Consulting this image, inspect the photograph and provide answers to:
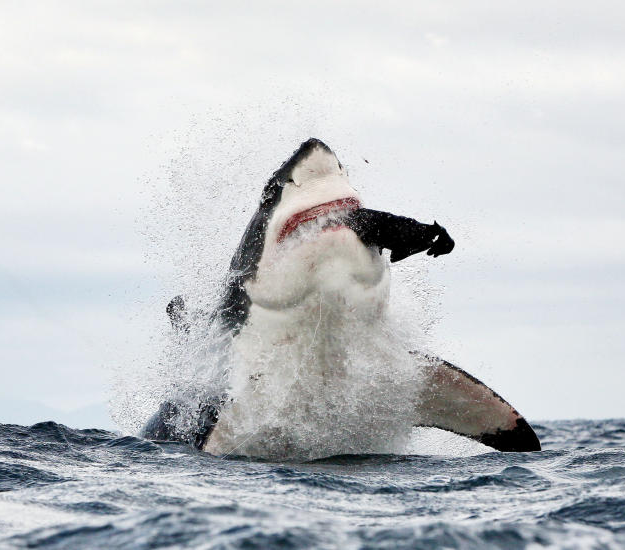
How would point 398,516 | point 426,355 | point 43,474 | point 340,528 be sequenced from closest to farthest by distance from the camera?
1. point 340,528
2. point 398,516
3. point 43,474
4. point 426,355

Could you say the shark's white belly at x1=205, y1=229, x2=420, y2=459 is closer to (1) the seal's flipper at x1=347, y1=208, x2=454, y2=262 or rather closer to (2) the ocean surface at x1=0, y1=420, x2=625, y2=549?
(1) the seal's flipper at x1=347, y1=208, x2=454, y2=262

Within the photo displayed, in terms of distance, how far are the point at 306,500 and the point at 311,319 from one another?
2838mm

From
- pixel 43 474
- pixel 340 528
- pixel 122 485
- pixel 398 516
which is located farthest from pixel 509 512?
pixel 43 474

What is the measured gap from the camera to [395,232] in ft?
31.9

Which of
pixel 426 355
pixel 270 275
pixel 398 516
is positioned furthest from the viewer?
pixel 426 355

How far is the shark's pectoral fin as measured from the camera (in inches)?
432

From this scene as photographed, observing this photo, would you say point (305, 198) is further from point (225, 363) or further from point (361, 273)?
point (225, 363)

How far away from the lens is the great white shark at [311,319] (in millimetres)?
9789

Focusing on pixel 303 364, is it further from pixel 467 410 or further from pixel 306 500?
pixel 306 500

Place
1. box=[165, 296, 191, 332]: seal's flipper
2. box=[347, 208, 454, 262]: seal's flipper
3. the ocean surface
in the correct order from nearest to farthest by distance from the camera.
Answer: the ocean surface < box=[347, 208, 454, 262]: seal's flipper < box=[165, 296, 191, 332]: seal's flipper

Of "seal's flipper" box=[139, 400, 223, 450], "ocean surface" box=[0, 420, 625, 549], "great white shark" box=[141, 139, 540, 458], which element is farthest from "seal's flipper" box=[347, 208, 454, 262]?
"seal's flipper" box=[139, 400, 223, 450]

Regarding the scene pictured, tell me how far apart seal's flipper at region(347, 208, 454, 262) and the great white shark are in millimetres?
13

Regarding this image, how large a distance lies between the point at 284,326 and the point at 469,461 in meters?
2.68

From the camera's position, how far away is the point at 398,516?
699 centimetres
